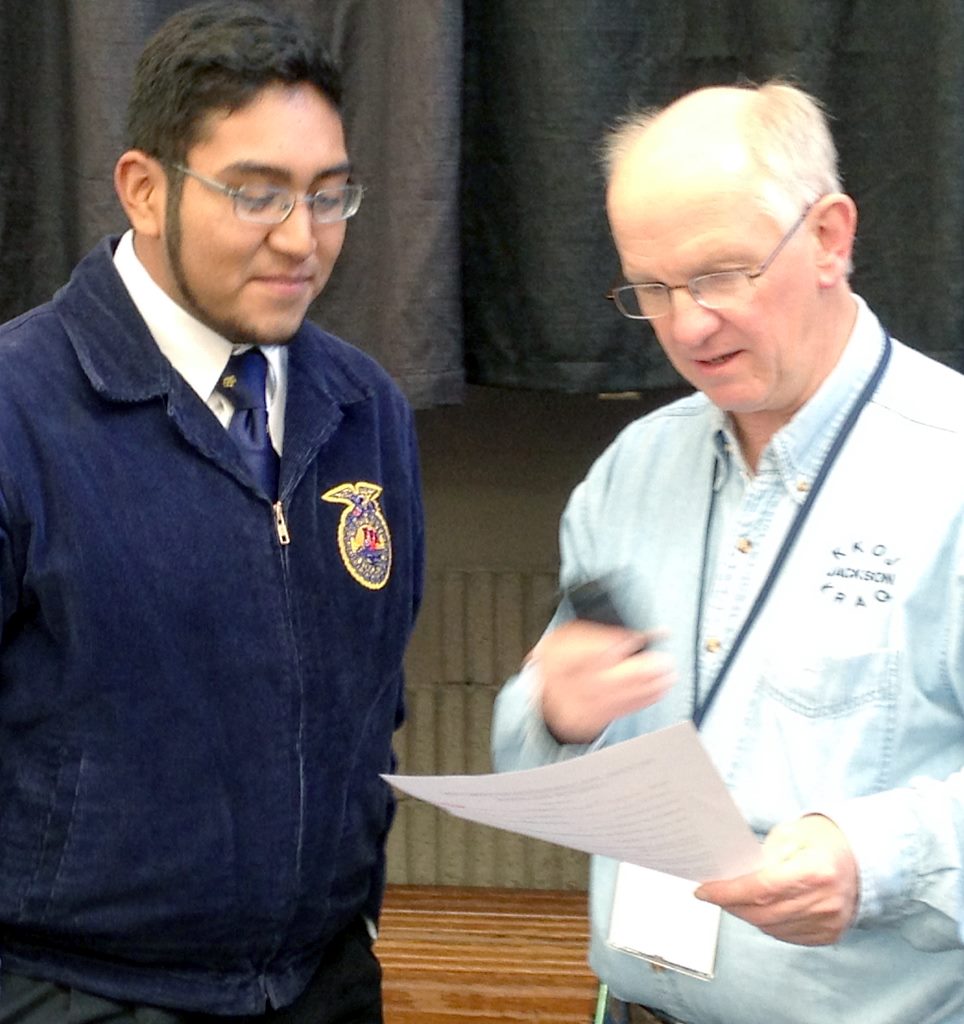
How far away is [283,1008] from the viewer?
1604 mm

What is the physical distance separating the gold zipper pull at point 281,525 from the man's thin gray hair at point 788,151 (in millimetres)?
Result: 573

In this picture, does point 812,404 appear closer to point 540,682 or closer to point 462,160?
point 540,682

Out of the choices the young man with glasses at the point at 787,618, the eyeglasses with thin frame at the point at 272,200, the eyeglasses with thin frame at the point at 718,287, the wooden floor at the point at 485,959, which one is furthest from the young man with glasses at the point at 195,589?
the wooden floor at the point at 485,959

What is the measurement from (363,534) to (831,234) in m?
0.59

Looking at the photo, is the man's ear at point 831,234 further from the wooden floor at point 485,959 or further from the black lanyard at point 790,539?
the wooden floor at point 485,959

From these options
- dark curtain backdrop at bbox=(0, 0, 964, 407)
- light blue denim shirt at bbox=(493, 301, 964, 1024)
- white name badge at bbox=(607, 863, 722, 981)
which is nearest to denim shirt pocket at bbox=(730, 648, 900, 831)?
light blue denim shirt at bbox=(493, 301, 964, 1024)

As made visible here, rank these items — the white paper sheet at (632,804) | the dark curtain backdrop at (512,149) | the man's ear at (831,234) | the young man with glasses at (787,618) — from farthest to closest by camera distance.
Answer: the dark curtain backdrop at (512,149) → the man's ear at (831,234) → the young man with glasses at (787,618) → the white paper sheet at (632,804)

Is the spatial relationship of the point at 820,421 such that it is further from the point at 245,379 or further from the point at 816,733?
the point at 245,379

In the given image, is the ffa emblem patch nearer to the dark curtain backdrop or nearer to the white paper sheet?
the white paper sheet

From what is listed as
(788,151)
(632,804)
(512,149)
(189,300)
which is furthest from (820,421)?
(512,149)

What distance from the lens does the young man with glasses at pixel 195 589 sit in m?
1.45

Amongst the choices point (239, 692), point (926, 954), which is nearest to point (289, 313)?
point (239, 692)

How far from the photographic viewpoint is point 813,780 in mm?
Result: 1347

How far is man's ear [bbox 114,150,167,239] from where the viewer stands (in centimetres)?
158
